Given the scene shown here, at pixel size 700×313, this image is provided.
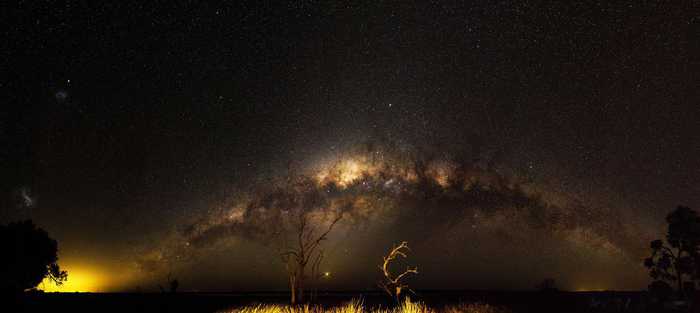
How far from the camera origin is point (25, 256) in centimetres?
3425

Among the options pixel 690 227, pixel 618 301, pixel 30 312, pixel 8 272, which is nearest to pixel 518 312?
pixel 618 301

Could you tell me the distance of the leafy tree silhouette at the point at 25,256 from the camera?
32362 millimetres

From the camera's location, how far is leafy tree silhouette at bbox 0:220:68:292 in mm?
32362

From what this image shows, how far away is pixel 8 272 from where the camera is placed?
31906mm

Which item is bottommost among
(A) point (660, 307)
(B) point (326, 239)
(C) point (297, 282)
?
(A) point (660, 307)

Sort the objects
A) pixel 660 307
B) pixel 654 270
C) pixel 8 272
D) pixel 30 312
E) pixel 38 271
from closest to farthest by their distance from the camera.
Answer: pixel 30 312 → pixel 660 307 → pixel 8 272 → pixel 38 271 → pixel 654 270

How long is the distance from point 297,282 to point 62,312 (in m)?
16.8

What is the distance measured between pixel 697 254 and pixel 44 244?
48155 mm

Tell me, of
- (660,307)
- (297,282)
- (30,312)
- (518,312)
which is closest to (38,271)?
(30,312)

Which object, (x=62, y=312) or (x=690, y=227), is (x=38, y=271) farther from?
(x=690, y=227)

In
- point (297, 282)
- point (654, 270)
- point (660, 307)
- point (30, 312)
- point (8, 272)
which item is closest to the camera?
point (297, 282)

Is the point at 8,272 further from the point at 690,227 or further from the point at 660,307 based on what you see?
the point at 690,227

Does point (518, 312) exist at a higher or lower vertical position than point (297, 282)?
lower

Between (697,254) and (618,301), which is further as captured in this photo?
(697,254)
